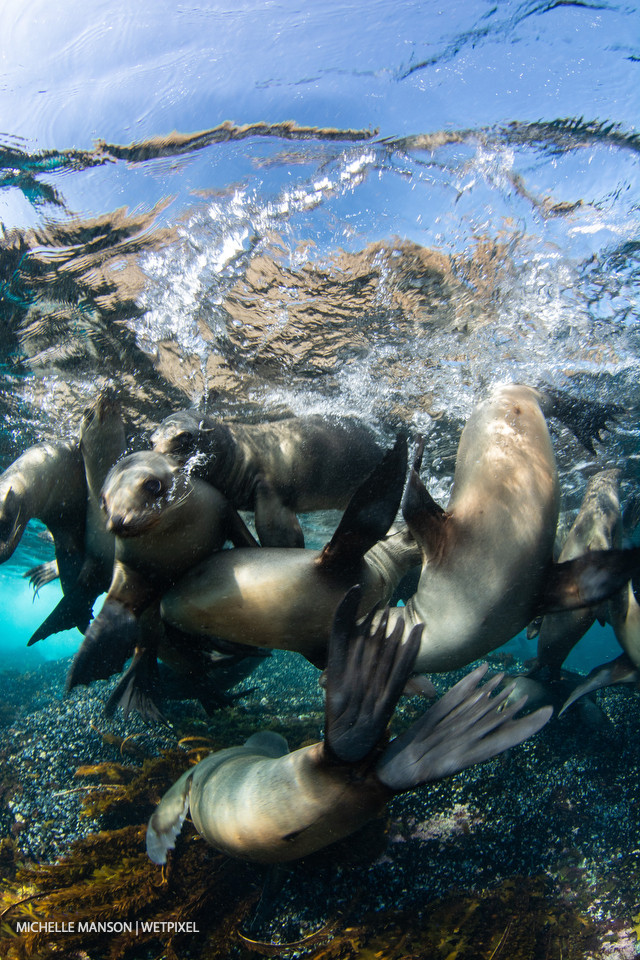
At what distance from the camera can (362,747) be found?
8.94 ft

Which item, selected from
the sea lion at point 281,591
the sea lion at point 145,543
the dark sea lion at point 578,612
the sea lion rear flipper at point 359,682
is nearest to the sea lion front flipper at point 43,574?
the sea lion at point 145,543

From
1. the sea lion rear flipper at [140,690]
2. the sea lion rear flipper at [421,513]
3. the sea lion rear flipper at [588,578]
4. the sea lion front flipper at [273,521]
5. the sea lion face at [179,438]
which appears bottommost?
the sea lion rear flipper at [140,690]

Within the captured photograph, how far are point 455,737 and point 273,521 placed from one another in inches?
105

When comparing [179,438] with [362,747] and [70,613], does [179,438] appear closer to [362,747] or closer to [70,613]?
[362,747]

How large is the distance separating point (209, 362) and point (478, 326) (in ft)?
13.1

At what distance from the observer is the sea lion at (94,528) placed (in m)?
5.55

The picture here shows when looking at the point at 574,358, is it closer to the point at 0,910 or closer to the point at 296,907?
the point at 296,907

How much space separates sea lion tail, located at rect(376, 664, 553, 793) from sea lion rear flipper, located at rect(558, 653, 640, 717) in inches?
148

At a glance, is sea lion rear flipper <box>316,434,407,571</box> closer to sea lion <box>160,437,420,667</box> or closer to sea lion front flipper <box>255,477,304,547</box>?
sea lion <box>160,437,420,667</box>

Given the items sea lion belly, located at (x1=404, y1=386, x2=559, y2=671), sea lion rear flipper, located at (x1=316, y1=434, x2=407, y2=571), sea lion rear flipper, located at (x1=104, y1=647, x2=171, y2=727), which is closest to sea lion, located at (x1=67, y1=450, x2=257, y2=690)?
sea lion rear flipper, located at (x1=104, y1=647, x2=171, y2=727)

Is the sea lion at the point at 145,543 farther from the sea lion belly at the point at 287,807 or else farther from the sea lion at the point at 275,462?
the sea lion belly at the point at 287,807

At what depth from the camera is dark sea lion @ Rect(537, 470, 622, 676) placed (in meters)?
5.98

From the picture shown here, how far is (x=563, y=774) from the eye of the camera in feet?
18.1

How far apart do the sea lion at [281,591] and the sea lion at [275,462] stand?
867mm
